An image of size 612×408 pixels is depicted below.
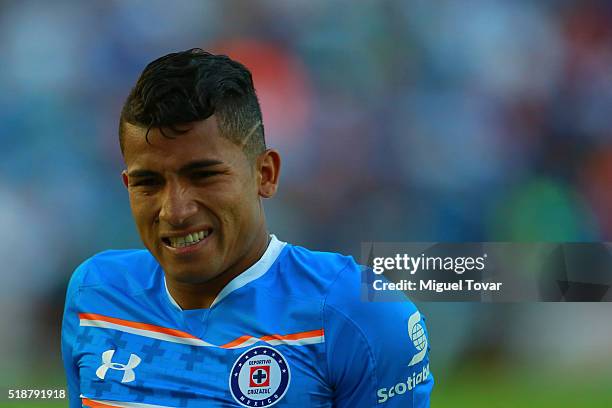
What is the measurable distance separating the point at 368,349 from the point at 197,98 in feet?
2.29

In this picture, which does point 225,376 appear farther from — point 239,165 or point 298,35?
point 298,35

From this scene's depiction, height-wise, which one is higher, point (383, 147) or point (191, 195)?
point (383, 147)

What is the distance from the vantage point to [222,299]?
6.31 ft

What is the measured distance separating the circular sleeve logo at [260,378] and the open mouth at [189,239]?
31 cm

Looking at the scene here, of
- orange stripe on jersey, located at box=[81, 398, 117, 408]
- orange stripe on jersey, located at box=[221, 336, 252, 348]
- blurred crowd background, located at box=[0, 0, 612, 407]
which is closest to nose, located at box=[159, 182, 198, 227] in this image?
orange stripe on jersey, located at box=[221, 336, 252, 348]

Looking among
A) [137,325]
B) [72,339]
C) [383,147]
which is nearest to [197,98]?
[137,325]

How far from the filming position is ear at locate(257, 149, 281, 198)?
188cm

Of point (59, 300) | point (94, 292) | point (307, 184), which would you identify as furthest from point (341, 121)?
point (94, 292)

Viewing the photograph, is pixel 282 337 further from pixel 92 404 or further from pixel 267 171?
pixel 92 404

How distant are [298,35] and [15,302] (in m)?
2.04

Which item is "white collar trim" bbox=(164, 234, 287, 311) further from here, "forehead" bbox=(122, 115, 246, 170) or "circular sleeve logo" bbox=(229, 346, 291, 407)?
"forehead" bbox=(122, 115, 246, 170)

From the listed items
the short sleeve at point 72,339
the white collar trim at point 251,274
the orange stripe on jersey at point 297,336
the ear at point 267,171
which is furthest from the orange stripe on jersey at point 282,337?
the short sleeve at point 72,339

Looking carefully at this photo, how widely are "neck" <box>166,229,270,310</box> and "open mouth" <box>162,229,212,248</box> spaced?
0.17 metres

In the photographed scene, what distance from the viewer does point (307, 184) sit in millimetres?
4195
